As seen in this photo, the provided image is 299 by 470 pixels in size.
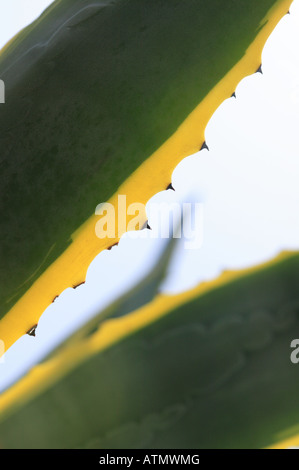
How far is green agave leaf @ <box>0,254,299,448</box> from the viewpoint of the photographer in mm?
483

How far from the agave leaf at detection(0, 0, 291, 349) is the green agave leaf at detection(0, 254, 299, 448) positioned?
0.15 m

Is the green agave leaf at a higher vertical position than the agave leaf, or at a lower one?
lower

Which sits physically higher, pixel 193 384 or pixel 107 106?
pixel 107 106

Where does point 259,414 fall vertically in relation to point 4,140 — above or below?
below

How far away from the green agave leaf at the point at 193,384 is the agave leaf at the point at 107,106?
6.1 inches

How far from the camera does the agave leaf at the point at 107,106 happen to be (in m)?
0.40

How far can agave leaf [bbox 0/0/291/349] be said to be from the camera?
0.40 meters

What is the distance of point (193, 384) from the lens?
499 mm

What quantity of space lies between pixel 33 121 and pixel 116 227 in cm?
10

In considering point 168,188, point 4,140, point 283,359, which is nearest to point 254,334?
point 283,359

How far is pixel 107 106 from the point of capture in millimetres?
404

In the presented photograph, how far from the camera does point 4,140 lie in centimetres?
41

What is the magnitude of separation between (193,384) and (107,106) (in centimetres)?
26
